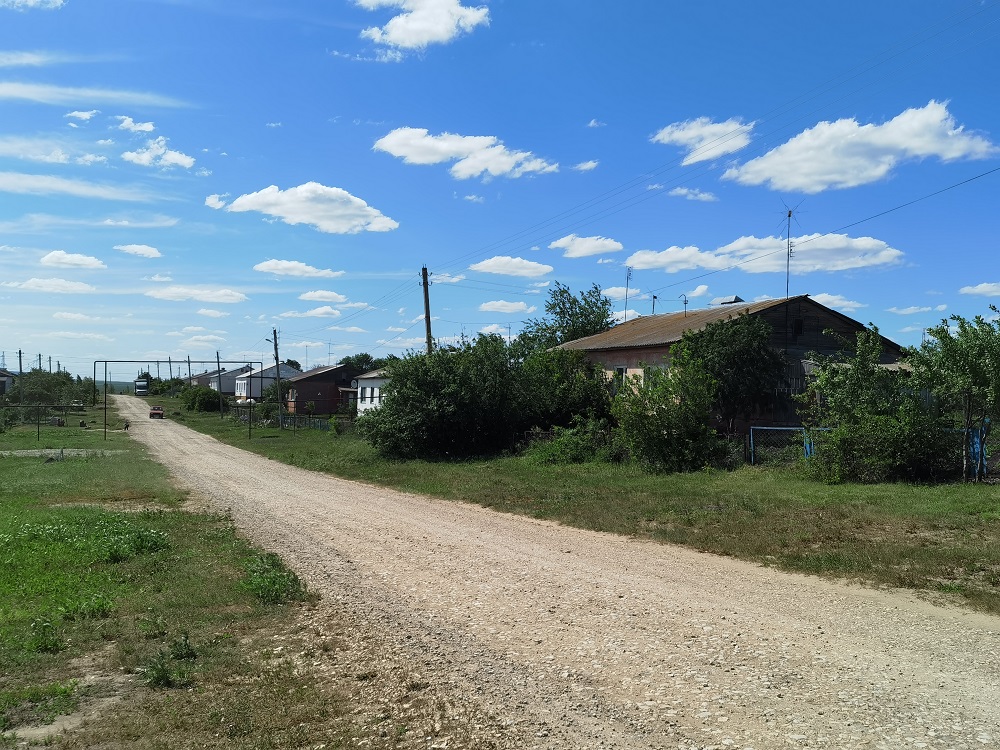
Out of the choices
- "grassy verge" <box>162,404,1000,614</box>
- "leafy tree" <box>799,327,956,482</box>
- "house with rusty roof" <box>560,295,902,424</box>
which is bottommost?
"grassy verge" <box>162,404,1000,614</box>

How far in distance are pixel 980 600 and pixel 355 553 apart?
7782 millimetres

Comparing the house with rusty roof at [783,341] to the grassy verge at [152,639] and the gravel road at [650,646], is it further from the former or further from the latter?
the grassy verge at [152,639]

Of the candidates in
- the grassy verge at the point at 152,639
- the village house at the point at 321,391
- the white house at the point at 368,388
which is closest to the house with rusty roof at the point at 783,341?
the grassy verge at the point at 152,639

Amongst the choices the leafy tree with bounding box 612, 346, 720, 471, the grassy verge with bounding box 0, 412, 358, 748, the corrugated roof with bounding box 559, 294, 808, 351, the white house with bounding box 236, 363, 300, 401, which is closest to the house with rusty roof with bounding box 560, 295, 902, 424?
the corrugated roof with bounding box 559, 294, 808, 351

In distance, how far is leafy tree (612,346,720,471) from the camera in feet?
66.1

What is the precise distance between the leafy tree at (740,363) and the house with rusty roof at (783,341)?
41.0 inches

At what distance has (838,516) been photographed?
42.5ft

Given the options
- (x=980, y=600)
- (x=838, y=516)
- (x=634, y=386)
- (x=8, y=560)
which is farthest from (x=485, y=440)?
(x=980, y=600)

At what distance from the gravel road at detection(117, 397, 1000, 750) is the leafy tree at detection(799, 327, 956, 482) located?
752 centimetres

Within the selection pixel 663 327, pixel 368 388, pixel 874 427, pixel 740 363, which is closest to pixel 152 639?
pixel 874 427

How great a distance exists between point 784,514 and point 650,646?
7736 millimetres

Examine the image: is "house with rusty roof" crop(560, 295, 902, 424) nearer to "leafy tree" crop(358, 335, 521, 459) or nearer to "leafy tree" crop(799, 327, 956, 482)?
"leafy tree" crop(358, 335, 521, 459)

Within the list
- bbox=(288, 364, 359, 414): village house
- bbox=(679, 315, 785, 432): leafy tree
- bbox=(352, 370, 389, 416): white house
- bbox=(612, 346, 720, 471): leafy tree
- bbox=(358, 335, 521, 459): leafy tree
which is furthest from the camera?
bbox=(288, 364, 359, 414): village house

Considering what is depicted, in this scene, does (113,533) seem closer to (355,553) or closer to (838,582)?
(355,553)
